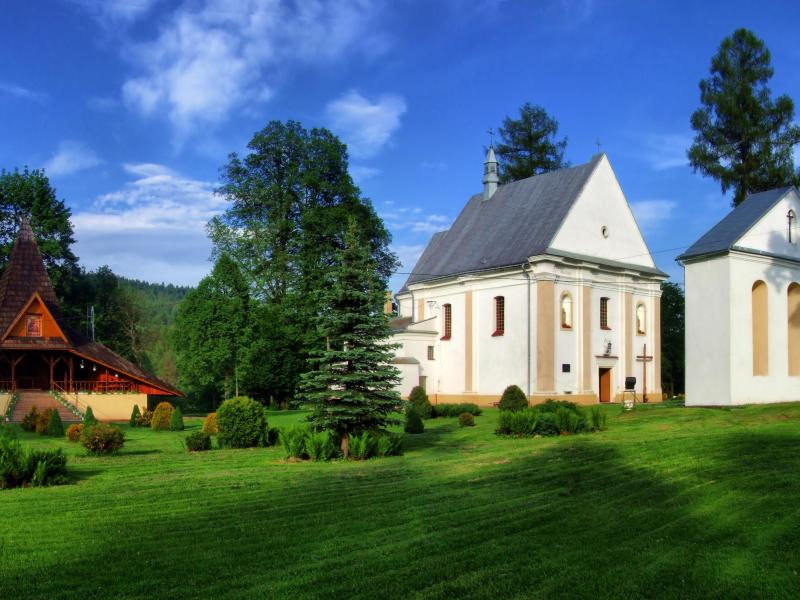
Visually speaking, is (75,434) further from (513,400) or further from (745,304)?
(745,304)

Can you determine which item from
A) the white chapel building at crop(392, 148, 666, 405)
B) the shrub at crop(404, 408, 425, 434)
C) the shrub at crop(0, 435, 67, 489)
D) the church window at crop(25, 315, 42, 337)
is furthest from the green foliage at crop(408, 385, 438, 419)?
the church window at crop(25, 315, 42, 337)

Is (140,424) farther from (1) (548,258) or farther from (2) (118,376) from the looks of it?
(1) (548,258)

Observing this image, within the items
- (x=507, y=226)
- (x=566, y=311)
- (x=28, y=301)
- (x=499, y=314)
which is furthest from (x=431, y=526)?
(x=507, y=226)

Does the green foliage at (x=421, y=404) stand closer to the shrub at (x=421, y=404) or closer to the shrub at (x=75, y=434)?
the shrub at (x=421, y=404)

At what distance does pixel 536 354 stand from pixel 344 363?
927 inches

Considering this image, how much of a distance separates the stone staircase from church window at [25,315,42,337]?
9.89ft

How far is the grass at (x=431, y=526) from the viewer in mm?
7297

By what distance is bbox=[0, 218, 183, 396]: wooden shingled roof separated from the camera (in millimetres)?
40156

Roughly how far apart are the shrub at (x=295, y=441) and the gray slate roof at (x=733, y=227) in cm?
1466

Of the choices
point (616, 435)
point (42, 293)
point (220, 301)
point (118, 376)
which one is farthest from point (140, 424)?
point (616, 435)

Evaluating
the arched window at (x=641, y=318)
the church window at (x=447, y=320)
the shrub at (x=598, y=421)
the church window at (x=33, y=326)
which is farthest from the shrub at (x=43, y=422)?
the arched window at (x=641, y=318)

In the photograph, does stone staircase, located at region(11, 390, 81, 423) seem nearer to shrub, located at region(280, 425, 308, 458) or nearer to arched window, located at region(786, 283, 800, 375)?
shrub, located at region(280, 425, 308, 458)

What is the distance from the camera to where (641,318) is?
4578cm

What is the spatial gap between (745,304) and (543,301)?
15.6 meters
